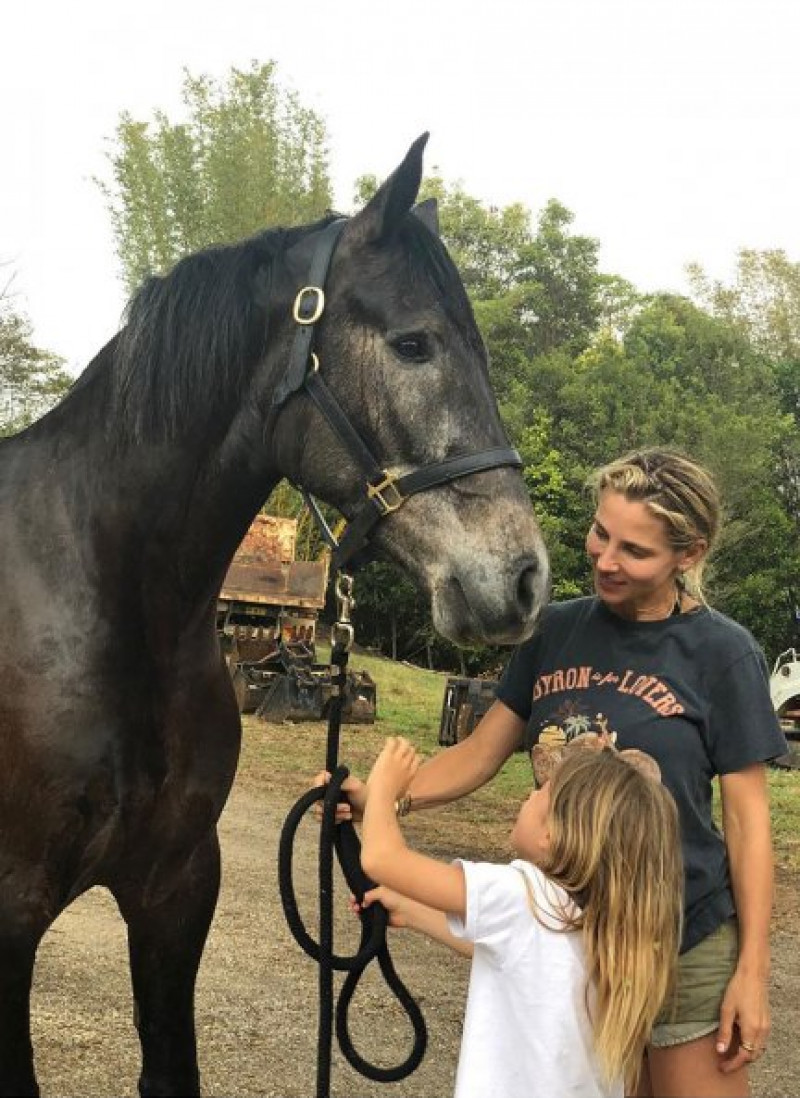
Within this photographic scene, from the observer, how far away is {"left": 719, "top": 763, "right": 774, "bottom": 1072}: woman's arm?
197 cm

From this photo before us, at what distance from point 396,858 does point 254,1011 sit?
267 cm

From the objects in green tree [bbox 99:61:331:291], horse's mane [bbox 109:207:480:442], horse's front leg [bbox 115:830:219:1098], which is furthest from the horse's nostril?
green tree [bbox 99:61:331:291]

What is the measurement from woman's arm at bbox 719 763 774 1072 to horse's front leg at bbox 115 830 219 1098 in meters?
1.08

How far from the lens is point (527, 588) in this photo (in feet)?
6.62

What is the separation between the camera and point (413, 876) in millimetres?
1793

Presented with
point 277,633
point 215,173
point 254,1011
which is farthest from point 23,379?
point 254,1011

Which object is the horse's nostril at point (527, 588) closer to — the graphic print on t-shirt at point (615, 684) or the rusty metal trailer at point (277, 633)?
the graphic print on t-shirt at point (615, 684)

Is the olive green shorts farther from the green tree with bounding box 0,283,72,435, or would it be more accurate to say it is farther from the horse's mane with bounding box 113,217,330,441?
the green tree with bounding box 0,283,72,435

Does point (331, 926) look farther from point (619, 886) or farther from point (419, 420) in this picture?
point (419, 420)

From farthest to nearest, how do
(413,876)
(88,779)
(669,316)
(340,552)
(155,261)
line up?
(669,316) < (155,261) < (340,552) < (88,779) < (413,876)

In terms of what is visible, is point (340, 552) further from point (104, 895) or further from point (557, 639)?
point (104, 895)

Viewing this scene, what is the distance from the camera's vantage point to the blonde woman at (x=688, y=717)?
2.01 meters

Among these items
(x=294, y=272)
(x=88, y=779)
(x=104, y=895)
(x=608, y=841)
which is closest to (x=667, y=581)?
(x=608, y=841)

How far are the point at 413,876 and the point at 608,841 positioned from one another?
0.33 meters
